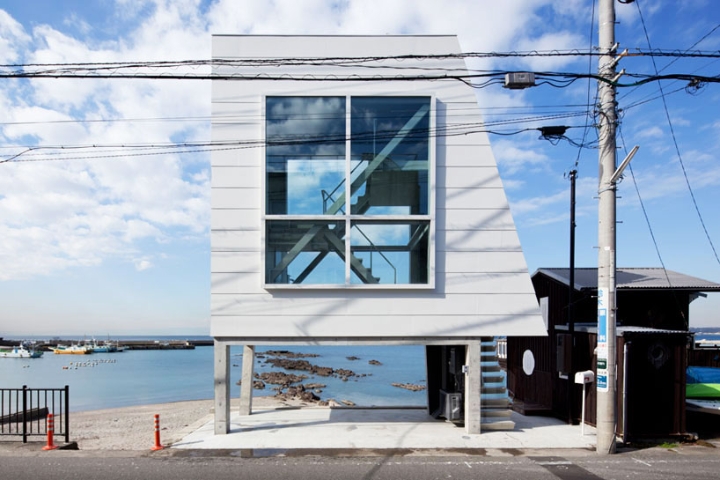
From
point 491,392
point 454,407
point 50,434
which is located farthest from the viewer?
point 454,407

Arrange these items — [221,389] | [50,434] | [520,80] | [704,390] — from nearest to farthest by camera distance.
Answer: [520,80], [50,434], [221,389], [704,390]

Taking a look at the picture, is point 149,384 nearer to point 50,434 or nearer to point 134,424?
point 134,424

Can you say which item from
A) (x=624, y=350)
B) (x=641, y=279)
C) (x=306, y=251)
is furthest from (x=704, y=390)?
(x=306, y=251)

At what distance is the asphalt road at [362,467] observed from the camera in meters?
7.88

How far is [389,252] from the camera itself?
37.9 ft

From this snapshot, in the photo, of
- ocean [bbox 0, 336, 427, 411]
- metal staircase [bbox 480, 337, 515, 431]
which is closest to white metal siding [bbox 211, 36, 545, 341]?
metal staircase [bbox 480, 337, 515, 431]

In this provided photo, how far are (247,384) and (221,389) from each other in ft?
11.3

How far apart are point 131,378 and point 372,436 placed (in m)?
48.0

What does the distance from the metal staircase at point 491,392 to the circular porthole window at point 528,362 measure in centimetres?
372

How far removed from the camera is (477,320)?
1145cm

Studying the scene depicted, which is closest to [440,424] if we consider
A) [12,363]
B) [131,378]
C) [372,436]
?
[372,436]

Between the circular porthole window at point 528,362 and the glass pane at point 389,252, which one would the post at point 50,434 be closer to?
the glass pane at point 389,252

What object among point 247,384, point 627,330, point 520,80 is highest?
point 520,80

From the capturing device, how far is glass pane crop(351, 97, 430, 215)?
37.9 ft
